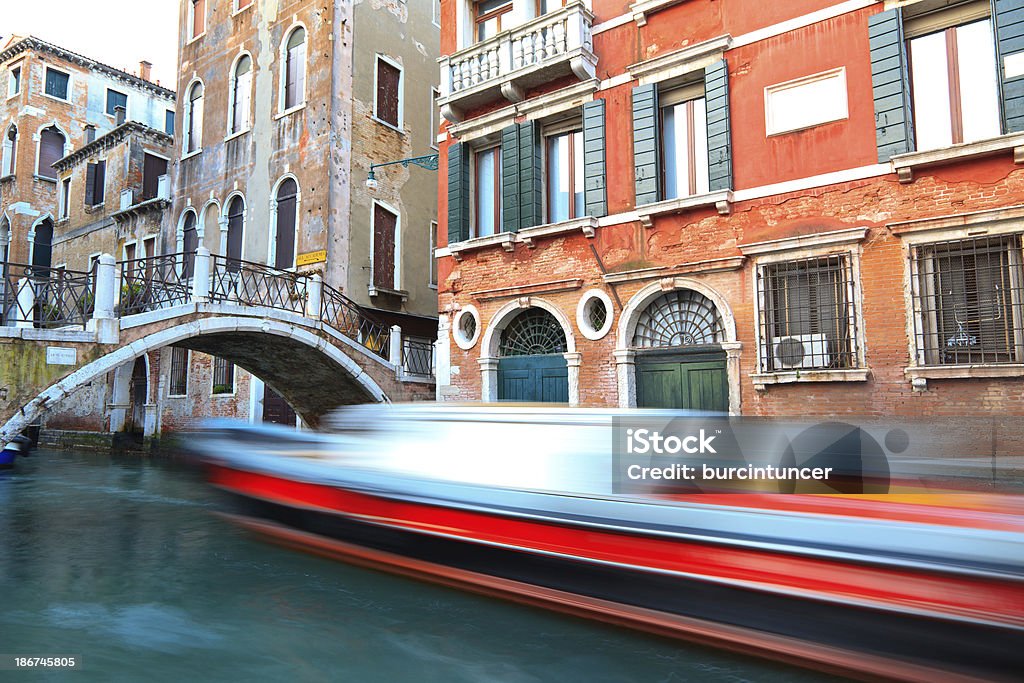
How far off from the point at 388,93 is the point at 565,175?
293 inches

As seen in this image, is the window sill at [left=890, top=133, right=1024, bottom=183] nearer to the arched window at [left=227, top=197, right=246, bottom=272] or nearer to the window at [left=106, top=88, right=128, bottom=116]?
the arched window at [left=227, top=197, right=246, bottom=272]

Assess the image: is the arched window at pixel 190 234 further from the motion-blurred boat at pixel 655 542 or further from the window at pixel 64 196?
the motion-blurred boat at pixel 655 542

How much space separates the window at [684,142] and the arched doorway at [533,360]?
2.61 meters

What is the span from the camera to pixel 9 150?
27.1 m

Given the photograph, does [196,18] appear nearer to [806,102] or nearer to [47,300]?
[47,300]

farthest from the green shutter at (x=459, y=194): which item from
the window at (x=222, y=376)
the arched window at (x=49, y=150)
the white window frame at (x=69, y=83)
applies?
the white window frame at (x=69, y=83)

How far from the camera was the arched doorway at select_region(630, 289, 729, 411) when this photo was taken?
9.34m

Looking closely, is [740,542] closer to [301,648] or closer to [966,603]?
[966,603]

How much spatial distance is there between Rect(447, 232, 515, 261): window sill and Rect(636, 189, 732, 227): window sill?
213 centimetres

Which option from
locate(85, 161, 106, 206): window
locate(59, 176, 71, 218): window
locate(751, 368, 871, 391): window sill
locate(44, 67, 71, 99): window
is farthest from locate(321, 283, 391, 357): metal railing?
locate(44, 67, 71, 99): window

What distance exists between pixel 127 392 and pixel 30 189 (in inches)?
437

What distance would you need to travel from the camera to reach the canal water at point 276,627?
3746mm

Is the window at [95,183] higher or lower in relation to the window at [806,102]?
higher

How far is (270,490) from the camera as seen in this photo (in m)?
6.11
